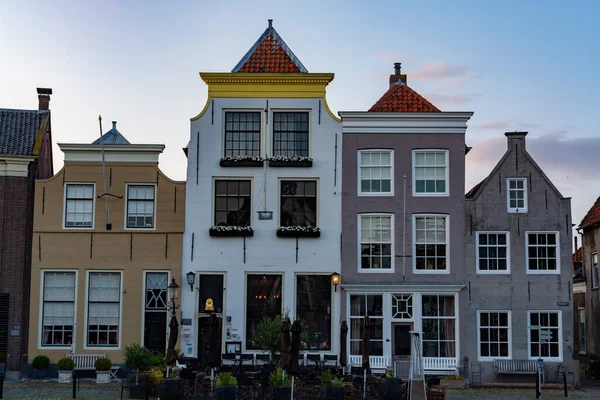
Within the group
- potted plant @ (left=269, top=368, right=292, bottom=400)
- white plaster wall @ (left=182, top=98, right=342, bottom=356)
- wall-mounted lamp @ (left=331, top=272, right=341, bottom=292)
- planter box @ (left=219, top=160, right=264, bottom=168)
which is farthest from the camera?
planter box @ (left=219, top=160, right=264, bottom=168)

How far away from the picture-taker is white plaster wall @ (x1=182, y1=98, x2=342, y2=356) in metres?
35.2

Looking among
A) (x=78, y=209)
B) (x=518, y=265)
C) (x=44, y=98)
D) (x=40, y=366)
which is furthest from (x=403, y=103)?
(x=40, y=366)

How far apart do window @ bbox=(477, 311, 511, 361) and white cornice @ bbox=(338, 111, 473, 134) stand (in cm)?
769

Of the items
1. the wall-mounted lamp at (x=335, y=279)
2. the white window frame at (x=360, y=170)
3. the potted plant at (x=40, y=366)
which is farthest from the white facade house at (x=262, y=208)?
the potted plant at (x=40, y=366)

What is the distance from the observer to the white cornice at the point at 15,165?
115 ft

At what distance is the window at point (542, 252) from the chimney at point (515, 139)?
361cm

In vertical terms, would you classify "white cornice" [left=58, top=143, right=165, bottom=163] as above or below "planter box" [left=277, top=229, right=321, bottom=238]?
above

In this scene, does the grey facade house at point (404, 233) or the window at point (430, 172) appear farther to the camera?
the window at point (430, 172)

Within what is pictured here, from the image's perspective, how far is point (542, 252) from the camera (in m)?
35.6

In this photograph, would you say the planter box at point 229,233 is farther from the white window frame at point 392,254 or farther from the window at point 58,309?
the window at point 58,309

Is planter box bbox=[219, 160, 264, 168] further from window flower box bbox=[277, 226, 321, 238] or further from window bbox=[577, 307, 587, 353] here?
window bbox=[577, 307, 587, 353]

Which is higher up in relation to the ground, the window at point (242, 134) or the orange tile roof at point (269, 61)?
the orange tile roof at point (269, 61)

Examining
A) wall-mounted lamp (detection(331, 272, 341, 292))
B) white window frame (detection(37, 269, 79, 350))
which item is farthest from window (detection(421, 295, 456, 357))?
white window frame (detection(37, 269, 79, 350))

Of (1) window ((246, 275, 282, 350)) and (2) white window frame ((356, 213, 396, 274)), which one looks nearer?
→ (1) window ((246, 275, 282, 350))
